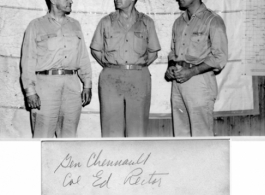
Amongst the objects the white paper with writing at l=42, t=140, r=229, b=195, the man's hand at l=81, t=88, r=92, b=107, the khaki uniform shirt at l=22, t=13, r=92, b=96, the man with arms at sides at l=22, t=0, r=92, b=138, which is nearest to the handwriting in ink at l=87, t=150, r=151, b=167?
the white paper with writing at l=42, t=140, r=229, b=195

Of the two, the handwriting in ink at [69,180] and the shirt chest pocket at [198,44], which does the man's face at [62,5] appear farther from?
the handwriting in ink at [69,180]

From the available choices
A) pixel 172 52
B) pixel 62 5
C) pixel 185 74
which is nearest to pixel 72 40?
pixel 62 5

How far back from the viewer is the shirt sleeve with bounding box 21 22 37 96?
6.11m

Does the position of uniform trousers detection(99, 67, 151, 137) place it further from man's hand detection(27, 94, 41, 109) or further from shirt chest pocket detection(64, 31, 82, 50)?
man's hand detection(27, 94, 41, 109)

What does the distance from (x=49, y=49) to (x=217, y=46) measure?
1.52 m

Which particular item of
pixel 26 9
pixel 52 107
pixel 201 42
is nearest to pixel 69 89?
pixel 52 107

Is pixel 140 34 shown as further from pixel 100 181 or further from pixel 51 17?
→ pixel 100 181

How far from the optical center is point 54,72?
6.08m

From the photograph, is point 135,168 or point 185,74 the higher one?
point 185,74

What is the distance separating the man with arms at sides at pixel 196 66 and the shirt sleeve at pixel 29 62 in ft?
4.05

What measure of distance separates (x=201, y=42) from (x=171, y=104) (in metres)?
0.63

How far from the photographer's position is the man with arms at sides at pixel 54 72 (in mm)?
6090

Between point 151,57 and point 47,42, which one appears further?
point 151,57

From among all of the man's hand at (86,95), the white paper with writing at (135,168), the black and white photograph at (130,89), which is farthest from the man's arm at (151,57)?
the white paper with writing at (135,168)
